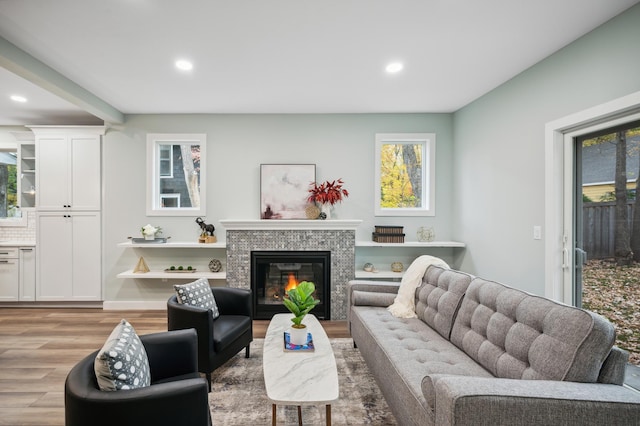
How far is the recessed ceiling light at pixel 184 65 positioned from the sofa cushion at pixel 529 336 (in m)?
3.07

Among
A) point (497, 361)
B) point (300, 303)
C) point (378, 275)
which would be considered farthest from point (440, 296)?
point (378, 275)

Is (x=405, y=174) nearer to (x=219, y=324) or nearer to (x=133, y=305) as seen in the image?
(x=219, y=324)

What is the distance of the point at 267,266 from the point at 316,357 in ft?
7.72

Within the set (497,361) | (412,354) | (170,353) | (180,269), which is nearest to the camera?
(497,361)

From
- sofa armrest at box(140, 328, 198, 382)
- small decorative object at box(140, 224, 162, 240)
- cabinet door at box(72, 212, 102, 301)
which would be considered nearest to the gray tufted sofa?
sofa armrest at box(140, 328, 198, 382)

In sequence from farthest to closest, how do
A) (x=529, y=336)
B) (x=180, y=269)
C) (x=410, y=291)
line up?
(x=180, y=269) < (x=410, y=291) < (x=529, y=336)

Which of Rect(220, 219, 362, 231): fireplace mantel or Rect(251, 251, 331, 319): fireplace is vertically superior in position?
Rect(220, 219, 362, 231): fireplace mantel

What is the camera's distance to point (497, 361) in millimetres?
1761

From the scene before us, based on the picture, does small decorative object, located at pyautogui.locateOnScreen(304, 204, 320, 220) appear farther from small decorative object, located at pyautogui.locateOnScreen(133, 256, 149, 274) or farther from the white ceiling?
small decorative object, located at pyautogui.locateOnScreen(133, 256, 149, 274)

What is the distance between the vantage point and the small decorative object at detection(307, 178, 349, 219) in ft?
14.0

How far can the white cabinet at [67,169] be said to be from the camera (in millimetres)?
4477

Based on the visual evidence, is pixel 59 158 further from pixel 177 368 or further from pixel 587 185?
pixel 587 185

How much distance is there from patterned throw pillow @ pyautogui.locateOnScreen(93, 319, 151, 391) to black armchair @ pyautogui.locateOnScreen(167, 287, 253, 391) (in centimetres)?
85

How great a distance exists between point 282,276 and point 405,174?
225 cm
